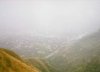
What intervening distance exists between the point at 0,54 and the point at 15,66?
13860 millimetres

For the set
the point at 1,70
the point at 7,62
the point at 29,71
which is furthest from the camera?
the point at 29,71

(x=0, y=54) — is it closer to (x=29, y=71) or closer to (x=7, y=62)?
(x=7, y=62)

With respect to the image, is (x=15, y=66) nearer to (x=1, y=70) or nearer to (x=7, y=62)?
(x=7, y=62)

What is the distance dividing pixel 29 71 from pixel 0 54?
82.2 feet

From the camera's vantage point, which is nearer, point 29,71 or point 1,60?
point 1,60

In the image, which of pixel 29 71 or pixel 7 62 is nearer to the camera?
pixel 7 62

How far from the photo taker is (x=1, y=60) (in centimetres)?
13912

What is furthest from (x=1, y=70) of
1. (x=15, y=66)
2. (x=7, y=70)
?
(x=15, y=66)

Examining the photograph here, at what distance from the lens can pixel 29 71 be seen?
15388 centimetres

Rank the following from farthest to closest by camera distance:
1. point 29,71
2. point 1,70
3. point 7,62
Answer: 1. point 29,71
2. point 7,62
3. point 1,70

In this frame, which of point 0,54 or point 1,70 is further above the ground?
point 0,54

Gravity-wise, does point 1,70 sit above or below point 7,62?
below

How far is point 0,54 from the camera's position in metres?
147

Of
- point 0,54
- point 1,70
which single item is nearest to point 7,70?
point 1,70
